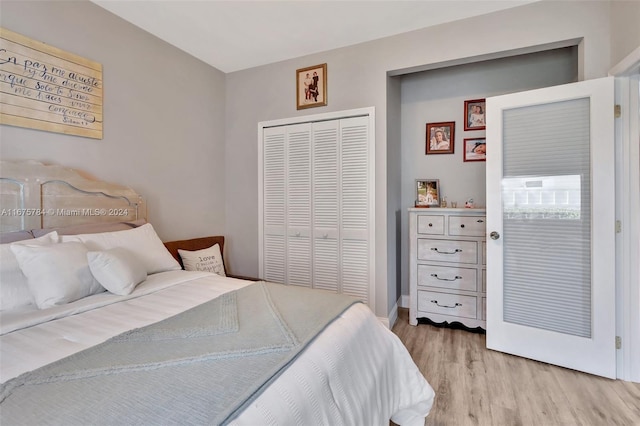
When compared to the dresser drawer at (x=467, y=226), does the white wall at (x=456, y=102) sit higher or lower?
higher

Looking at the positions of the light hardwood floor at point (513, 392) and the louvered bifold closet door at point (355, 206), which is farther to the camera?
the louvered bifold closet door at point (355, 206)

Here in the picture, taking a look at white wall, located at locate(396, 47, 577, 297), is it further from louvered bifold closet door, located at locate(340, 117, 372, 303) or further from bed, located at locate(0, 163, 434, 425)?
bed, located at locate(0, 163, 434, 425)

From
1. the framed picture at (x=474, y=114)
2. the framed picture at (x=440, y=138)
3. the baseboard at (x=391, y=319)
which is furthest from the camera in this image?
the framed picture at (x=440, y=138)

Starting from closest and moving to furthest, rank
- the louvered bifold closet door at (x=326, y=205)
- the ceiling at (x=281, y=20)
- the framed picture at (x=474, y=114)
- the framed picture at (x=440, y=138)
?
the ceiling at (x=281, y=20) < the louvered bifold closet door at (x=326, y=205) < the framed picture at (x=474, y=114) < the framed picture at (x=440, y=138)

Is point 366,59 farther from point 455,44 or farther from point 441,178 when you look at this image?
point 441,178

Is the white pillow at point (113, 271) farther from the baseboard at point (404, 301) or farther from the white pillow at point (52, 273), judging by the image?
the baseboard at point (404, 301)

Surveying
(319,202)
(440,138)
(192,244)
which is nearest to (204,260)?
(192,244)

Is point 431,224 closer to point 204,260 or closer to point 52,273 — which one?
point 204,260

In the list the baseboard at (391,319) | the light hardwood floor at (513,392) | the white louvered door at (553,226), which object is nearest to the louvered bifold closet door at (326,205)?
the baseboard at (391,319)

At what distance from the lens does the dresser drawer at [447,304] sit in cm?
272

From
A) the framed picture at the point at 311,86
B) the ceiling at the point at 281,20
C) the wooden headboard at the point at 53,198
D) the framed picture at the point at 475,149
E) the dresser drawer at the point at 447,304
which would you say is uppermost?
the ceiling at the point at 281,20

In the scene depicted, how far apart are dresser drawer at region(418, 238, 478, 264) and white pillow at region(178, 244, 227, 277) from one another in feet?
6.44

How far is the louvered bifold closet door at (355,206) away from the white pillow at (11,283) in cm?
223

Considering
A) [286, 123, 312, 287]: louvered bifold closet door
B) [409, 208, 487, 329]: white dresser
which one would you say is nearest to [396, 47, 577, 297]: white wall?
[409, 208, 487, 329]: white dresser
